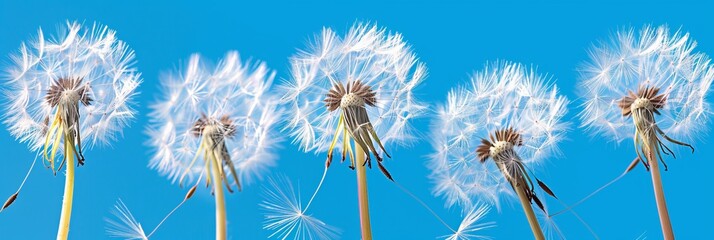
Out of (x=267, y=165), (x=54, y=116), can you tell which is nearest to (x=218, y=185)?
(x=267, y=165)

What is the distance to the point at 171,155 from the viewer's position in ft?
17.2

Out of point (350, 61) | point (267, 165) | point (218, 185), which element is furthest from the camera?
point (350, 61)

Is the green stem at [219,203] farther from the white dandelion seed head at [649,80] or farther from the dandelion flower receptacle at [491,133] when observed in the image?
the white dandelion seed head at [649,80]

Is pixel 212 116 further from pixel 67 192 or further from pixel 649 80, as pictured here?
pixel 649 80

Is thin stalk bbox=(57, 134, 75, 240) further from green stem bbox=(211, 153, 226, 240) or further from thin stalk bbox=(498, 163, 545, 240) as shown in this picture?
thin stalk bbox=(498, 163, 545, 240)

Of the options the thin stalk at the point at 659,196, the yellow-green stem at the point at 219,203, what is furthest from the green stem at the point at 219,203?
the thin stalk at the point at 659,196

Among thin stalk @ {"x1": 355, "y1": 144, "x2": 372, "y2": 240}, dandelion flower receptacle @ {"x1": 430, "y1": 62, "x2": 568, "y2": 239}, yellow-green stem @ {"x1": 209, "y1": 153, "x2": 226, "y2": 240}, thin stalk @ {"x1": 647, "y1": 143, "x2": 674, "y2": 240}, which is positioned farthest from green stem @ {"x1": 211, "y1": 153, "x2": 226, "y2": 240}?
thin stalk @ {"x1": 647, "y1": 143, "x2": 674, "y2": 240}

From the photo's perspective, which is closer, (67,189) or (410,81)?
(67,189)

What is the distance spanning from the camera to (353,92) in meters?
5.54

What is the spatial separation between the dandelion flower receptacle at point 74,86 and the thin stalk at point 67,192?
0.61ft

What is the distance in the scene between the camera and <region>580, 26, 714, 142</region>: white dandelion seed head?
6090mm

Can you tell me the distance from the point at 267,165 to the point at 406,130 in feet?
3.41

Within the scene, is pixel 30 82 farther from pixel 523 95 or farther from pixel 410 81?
pixel 523 95

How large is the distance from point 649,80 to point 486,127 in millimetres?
1086
